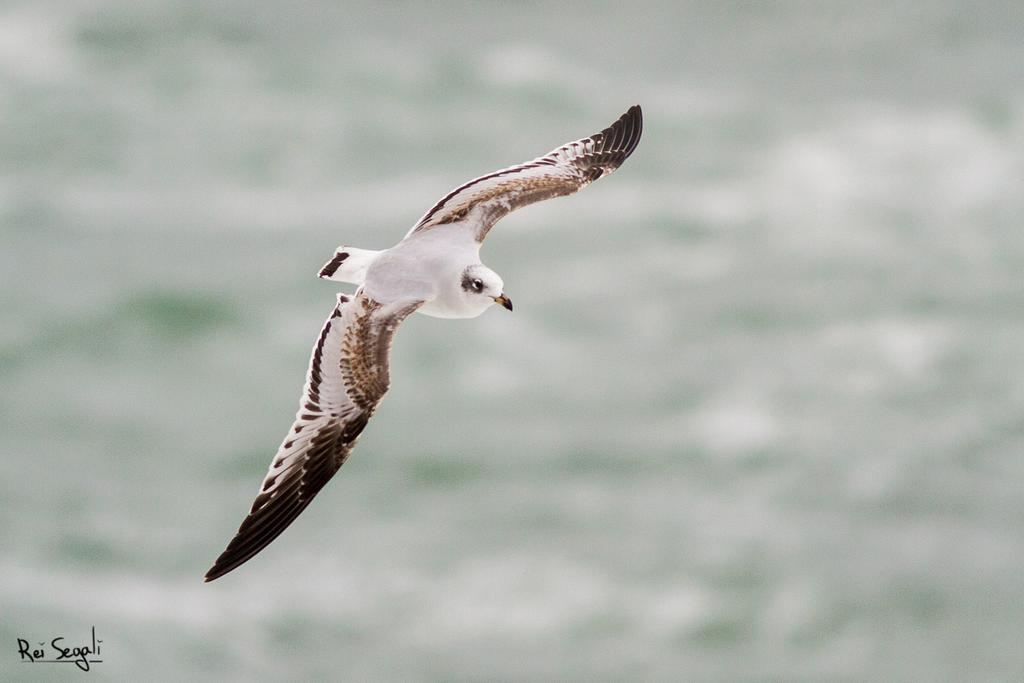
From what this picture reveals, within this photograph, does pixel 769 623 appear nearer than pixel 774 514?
Yes

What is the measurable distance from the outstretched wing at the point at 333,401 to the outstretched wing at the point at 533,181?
1.50 m

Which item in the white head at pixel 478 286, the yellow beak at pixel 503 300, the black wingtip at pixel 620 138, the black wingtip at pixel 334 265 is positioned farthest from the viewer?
the black wingtip at pixel 620 138

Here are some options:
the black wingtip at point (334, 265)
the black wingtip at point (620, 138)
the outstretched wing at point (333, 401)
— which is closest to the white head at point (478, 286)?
the outstretched wing at point (333, 401)

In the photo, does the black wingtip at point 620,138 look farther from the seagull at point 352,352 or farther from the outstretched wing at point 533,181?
the seagull at point 352,352

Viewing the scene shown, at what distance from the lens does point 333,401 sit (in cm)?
1302

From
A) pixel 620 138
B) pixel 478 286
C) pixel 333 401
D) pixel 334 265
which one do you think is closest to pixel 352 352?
pixel 333 401

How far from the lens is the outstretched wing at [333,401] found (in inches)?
503

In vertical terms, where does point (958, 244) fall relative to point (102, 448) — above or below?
above

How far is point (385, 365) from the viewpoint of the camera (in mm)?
12852

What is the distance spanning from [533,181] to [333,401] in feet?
11.7

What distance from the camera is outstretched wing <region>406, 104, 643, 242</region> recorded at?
1447 cm

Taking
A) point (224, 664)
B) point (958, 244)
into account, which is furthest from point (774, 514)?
point (224, 664)

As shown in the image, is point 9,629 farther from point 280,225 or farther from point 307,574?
point 280,225

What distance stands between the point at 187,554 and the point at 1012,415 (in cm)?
2599
